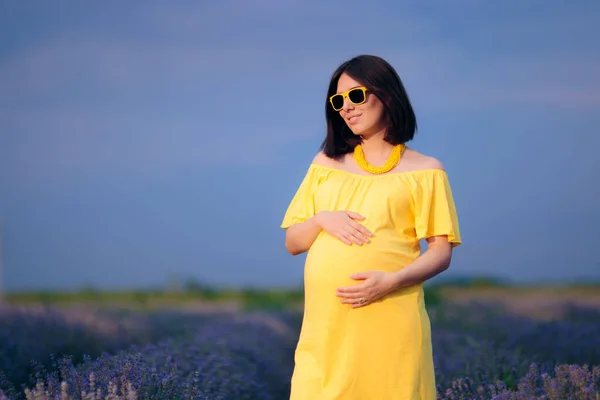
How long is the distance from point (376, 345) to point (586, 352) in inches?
137

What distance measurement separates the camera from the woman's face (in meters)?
3.15

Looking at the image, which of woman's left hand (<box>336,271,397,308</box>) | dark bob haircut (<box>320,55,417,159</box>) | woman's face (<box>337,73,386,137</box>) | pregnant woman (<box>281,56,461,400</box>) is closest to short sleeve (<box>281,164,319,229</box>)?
pregnant woman (<box>281,56,461,400</box>)

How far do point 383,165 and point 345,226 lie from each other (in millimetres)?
303

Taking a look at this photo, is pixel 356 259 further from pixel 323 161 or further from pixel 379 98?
pixel 379 98

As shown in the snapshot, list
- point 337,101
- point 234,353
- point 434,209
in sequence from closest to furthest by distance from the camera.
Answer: point 434,209 < point 337,101 < point 234,353

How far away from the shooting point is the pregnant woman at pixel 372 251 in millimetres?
3012

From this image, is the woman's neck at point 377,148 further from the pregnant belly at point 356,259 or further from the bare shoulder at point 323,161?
the pregnant belly at point 356,259

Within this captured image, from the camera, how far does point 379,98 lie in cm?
316

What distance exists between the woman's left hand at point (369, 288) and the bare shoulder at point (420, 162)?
0.44 metres

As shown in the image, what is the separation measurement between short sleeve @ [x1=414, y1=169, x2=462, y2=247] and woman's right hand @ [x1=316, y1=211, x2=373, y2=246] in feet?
0.67

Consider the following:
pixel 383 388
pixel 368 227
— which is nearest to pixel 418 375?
pixel 383 388

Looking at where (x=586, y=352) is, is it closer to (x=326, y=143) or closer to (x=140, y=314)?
(x=326, y=143)

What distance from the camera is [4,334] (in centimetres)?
511

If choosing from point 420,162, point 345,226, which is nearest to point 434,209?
point 420,162
